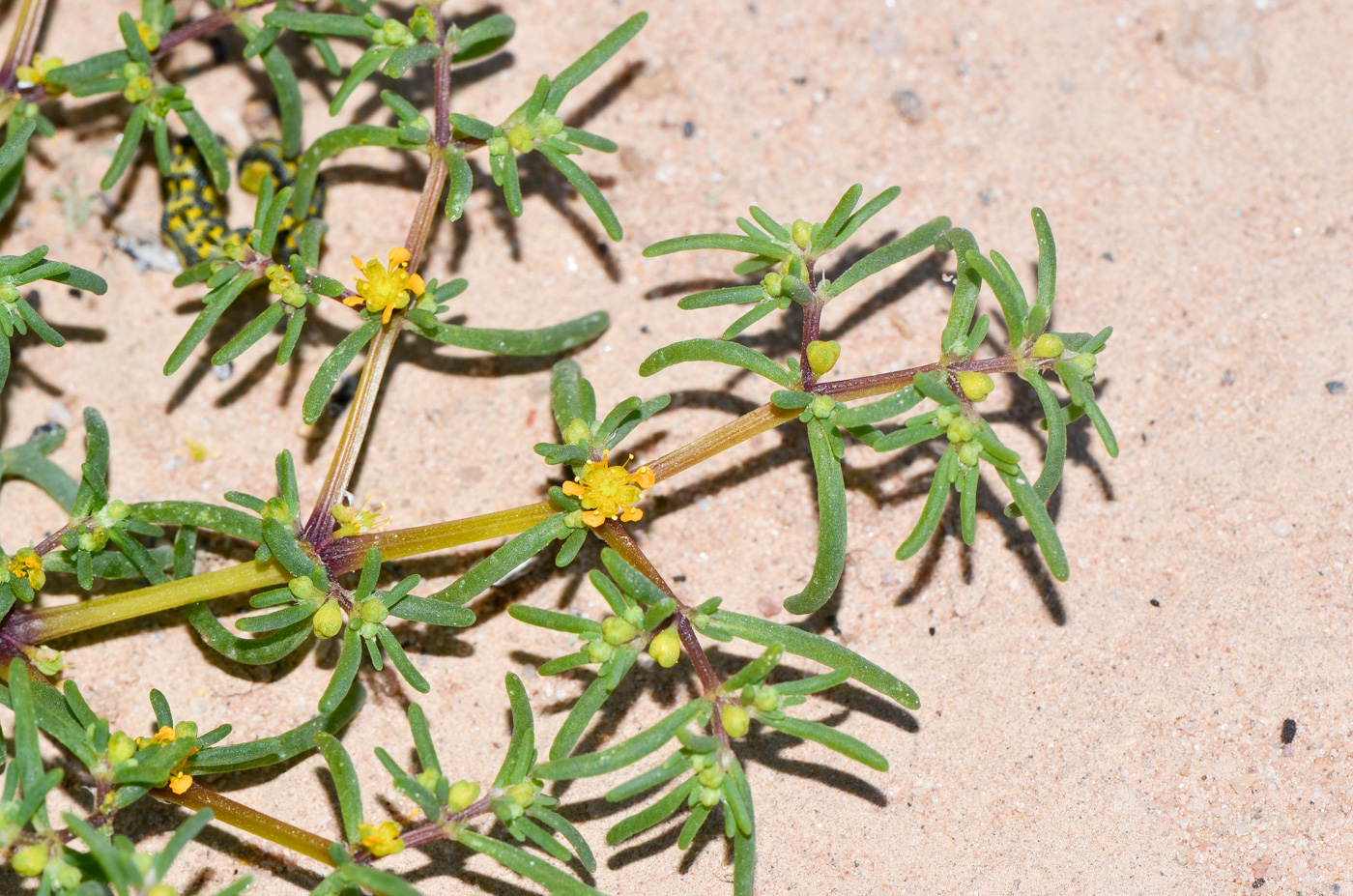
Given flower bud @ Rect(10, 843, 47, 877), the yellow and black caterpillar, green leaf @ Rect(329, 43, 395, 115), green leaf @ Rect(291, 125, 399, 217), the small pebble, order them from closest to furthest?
flower bud @ Rect(10, 843, 47, 877) < green leaf @ Rect(329, 43, 395, 115) < green leaf @ Rect(291, 125, 399, 217) < the yellow and black caterpillar < the small pebble

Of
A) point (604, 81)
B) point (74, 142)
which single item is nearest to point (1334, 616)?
point (604, 81)

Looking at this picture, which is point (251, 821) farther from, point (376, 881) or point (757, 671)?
point (757, 671)

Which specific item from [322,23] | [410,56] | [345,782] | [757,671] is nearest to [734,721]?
[757,671]

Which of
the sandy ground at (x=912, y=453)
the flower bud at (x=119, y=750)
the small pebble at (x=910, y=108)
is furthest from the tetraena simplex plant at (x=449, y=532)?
the small pebble at (x=910, y=108)

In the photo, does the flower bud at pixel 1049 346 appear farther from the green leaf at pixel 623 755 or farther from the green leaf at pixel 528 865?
the green leaf at pixel 528 865

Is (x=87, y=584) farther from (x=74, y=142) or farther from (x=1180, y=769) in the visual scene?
(x=1180, y=769)

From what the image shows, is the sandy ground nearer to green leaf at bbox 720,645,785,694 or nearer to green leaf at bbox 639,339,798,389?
green leaf at bbox 639,339,798,389

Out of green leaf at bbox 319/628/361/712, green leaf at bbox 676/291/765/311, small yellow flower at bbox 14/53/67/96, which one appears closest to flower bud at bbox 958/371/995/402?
green leaf at bbox 676/291/765/311

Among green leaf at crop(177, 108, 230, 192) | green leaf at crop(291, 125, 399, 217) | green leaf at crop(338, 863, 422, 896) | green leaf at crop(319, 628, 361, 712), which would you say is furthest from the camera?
green leaf at crop(177, 108, 230, 192)
